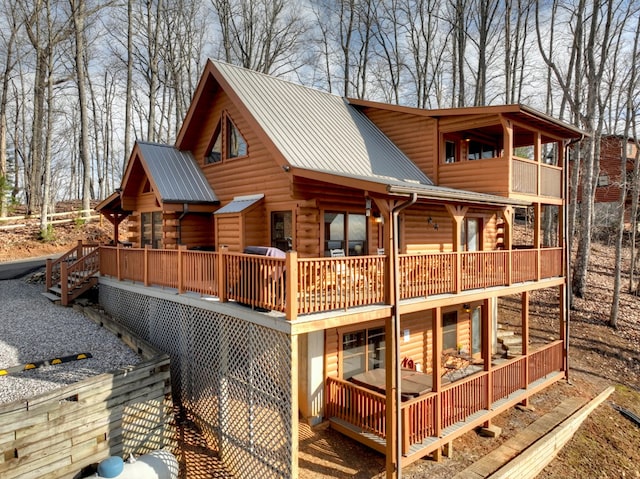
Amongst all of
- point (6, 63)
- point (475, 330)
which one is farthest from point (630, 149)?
point (6, 63)

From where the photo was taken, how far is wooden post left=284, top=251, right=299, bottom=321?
7195 mm

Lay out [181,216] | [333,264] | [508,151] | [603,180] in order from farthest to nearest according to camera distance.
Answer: [603,180] → [181,216] → [508,151] → [333,264]

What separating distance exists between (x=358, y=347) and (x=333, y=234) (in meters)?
3.38

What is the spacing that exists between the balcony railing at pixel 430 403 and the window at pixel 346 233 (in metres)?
3.55

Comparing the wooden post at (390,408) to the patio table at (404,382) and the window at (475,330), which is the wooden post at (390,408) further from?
the window at (475,330)

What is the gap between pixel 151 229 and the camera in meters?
14.9

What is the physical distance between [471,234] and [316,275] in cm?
964

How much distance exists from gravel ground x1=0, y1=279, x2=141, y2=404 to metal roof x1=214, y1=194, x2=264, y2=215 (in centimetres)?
458

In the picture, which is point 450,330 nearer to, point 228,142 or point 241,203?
point 241,203

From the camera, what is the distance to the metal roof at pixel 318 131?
11.5 meters

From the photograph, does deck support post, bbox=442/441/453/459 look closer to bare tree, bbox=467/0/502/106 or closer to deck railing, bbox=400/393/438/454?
deck railing, bbox=400/393/438/454

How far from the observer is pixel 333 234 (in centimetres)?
1133

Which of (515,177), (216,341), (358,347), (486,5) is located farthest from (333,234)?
(486,5)

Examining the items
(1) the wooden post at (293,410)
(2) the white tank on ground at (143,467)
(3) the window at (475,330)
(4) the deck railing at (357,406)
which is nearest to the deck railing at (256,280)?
(1) the wooden post at (293,410)
